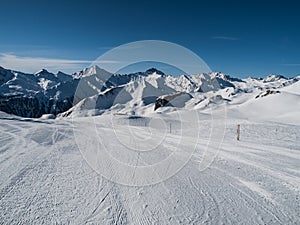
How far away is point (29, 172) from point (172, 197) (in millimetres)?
4069

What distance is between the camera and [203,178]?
5980mm

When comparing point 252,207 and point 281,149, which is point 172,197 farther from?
point 281,149

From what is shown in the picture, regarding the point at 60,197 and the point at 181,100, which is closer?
the point at 60,197

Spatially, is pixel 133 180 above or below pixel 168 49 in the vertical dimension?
below

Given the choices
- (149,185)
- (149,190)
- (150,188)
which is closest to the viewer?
(149,190)

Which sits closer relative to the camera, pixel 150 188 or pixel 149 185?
pixel 150 188

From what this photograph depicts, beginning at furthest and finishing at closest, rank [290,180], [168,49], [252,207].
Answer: [168,49], [290,180], [252,207]

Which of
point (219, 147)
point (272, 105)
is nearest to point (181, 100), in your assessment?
point (272, 105)

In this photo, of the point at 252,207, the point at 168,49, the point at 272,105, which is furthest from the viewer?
the point at 272,105

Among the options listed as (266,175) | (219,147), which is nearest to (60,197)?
(266,175)

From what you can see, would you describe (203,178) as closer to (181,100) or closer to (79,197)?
(79,197)

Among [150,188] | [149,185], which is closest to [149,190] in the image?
[150,188]

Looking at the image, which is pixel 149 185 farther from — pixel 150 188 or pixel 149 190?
pixel 149 190

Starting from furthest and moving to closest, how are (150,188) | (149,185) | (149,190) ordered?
1. (149,185)
2. (150,188)
3. (149,190)
